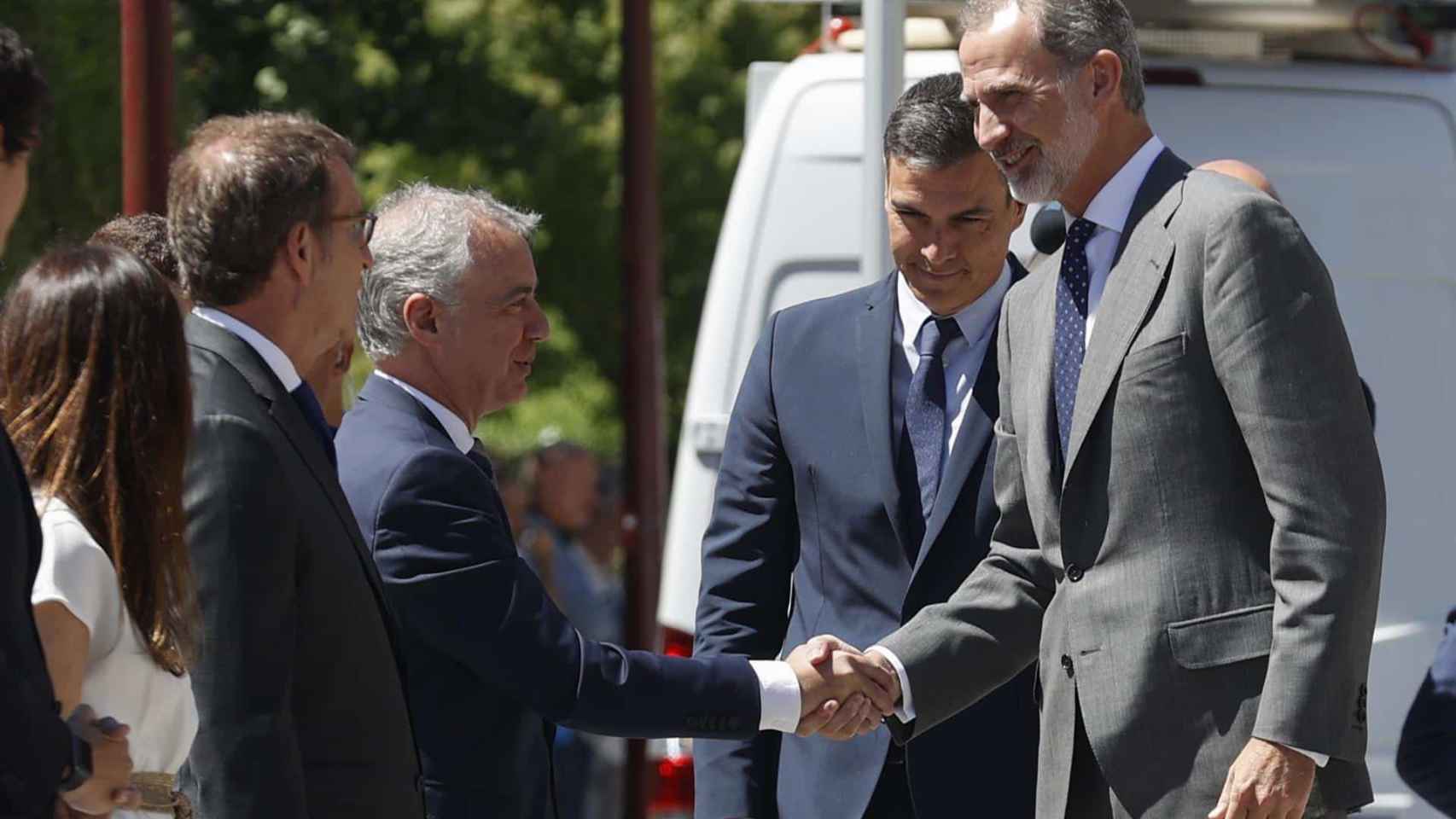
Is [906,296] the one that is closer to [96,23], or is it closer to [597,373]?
[96,23]

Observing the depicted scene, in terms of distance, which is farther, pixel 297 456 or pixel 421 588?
pixel 421 588

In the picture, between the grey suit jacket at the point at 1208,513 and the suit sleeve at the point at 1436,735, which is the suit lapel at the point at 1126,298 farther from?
the suit sleeve at the point at 1436,735

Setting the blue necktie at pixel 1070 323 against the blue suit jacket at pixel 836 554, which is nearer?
the blue necktie at pixel 1070 323

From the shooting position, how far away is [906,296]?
425cm

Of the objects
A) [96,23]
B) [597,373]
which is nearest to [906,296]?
[96,23]

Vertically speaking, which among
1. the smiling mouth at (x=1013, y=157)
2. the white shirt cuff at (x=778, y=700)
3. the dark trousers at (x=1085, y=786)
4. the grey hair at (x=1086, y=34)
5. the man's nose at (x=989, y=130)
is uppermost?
the grey hair at (x=1086, y=34)

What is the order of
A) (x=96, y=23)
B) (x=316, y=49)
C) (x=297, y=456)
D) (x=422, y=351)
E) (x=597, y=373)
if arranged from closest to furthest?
(x=297, y=456)
(x=422, y=351)
(x=96, y=23)
(x=316, y=49)
(x=597, y=373)

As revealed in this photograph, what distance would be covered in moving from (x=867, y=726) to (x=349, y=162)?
1358 millimetres

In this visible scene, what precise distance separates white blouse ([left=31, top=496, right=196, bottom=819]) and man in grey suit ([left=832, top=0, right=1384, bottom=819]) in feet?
4.32

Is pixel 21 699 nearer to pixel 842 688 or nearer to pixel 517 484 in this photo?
pixel 842 688

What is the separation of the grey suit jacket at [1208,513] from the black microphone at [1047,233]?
64 cm

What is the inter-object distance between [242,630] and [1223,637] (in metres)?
1.37

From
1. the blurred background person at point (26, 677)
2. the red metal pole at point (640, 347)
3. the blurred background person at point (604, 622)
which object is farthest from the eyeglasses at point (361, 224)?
the red metal pole at point (640, 347)

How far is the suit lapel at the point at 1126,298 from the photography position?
3.34m
